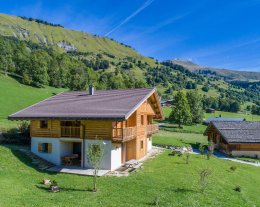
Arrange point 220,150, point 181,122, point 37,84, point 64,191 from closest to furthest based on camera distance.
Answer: point 64,191 < point 220,150 < point 181,122 < point 37,84

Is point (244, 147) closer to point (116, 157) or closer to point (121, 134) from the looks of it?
point (116, 157)

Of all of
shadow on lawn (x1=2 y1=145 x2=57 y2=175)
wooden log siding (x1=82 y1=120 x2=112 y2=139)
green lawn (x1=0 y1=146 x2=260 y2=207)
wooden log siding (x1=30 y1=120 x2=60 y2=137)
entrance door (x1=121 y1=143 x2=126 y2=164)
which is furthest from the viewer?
entrance door (x1=121 y1=143 x2=126 y2=164)

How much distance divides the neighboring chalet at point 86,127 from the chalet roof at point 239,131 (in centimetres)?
2273

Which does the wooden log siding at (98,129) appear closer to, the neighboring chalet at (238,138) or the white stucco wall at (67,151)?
the white stucco wall at (67,151)

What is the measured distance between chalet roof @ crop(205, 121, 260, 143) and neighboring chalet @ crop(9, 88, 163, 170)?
22731 millimetres

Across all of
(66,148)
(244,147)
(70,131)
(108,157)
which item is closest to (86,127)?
(70,131)

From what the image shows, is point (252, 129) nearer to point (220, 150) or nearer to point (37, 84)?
point (220, 150)

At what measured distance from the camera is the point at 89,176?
2533 centimetres

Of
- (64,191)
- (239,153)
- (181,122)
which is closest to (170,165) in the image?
(64,191)

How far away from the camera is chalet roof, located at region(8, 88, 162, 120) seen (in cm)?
2709

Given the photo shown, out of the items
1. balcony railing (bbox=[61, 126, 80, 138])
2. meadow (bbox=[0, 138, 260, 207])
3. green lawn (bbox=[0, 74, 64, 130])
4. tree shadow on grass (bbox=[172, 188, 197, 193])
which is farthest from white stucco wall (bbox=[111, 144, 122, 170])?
green lawn (bbox=[0, 74, 64, 130])

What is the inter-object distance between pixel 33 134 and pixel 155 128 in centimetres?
1663

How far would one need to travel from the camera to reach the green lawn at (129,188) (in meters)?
19.3

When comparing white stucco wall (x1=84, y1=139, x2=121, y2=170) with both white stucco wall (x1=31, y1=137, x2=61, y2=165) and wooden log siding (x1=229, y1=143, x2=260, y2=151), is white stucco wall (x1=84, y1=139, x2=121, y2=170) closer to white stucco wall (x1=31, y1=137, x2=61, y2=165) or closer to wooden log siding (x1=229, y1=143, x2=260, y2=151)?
white stucco wall (x1=31, y1=137, x2=61, y2=165)
